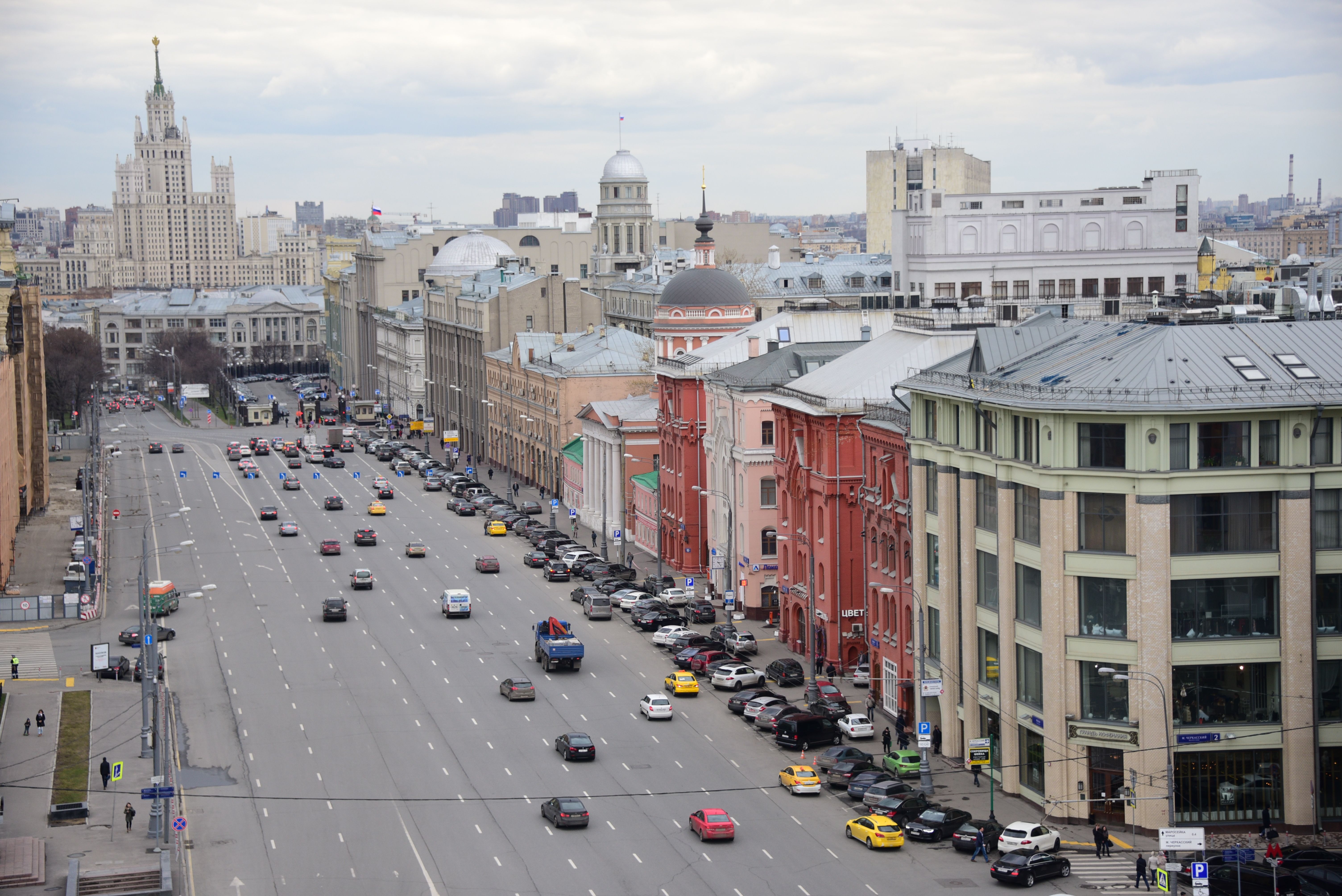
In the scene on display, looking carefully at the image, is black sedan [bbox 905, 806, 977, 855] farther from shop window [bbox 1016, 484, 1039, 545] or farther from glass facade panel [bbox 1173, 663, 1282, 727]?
shop window [bbox 1016, 484, 1039, 545]

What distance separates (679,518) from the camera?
117m

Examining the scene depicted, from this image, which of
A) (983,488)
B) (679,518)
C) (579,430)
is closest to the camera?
(983,488)

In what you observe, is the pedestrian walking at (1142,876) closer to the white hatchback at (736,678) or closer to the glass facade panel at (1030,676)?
the glass facade panel at (1030,676)

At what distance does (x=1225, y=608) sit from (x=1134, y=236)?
2563 inches

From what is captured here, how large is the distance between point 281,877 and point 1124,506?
31.2 m

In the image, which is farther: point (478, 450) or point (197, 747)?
point (478, 450)

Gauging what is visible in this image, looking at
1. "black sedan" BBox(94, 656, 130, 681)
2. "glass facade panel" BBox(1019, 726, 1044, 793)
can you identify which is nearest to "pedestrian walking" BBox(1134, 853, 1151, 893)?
"glass facade panel" BBox(1019, 726, 1044, 793)

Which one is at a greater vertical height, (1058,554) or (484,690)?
(1058,554)

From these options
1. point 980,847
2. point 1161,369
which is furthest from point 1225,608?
point 980,847

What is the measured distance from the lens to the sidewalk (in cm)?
6166

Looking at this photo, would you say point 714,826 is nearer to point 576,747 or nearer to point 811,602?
point 576,747

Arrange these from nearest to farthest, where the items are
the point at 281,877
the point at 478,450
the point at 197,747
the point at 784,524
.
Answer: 1. the point at 281,877
2. the point at 197,747
3. the point at 784,524
4. the point at 478,450

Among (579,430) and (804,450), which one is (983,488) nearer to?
(804,450)

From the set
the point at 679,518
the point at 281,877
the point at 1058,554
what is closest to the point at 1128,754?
the point at 1058,554
